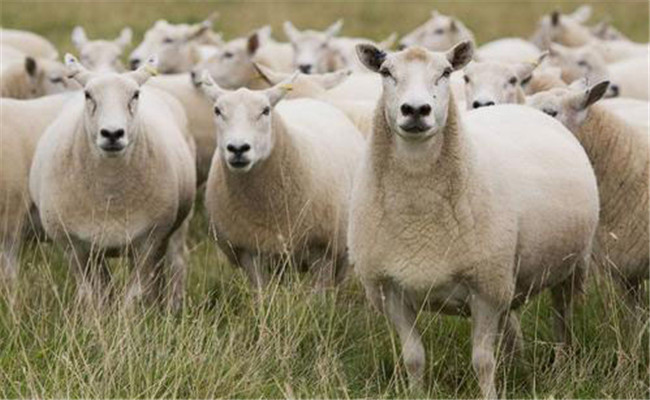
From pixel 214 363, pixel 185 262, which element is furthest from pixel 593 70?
pixel 214 363

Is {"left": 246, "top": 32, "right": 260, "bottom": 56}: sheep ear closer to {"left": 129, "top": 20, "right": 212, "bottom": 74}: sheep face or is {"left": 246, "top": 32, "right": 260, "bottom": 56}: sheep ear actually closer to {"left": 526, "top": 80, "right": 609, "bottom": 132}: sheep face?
{"left": 129, "top": 20, "right": 212, "bottom": 74}: sheep face

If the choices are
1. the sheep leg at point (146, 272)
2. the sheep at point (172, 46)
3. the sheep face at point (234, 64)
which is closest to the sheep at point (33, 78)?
the sheep face at point (234, 64)

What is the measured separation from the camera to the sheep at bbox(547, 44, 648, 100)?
36.4ft

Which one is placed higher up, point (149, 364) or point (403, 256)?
point (403, 256)

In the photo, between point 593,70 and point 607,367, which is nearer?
point 607,367

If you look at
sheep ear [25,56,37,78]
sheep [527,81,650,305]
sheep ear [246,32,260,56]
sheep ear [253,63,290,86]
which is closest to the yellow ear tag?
sheep ear [253,63,290,86]

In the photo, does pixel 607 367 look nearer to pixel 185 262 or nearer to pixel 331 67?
pixel 185 262

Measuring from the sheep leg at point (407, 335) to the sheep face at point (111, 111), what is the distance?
5.69 feet

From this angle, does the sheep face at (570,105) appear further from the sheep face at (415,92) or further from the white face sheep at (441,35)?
the white face sheep at (441,35)

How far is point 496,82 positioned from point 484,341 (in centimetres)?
244

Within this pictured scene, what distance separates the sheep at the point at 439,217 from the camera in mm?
6074

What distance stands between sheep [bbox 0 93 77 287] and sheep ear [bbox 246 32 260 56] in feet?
12.2

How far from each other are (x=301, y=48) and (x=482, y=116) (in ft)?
21.4

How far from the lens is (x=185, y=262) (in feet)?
28.6
